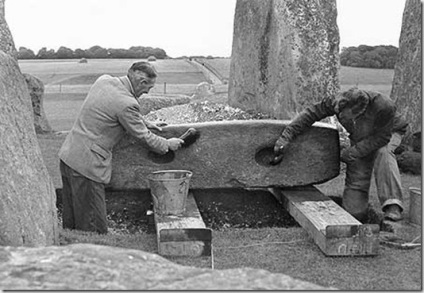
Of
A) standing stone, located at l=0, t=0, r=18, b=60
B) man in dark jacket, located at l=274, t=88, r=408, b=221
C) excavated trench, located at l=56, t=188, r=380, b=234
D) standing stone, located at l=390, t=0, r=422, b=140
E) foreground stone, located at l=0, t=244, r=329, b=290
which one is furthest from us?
standing stone, located at l=390, t=0, r=422, b=140

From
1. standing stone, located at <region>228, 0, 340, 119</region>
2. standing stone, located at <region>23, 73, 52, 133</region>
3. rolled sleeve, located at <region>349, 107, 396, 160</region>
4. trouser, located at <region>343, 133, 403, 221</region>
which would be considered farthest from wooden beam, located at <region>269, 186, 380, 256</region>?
standing stone, located at <region>23, 73, 52, 133</region>

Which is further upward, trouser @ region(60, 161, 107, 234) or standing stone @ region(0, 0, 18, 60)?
standing stone @ region(0, 0, 18, 60)

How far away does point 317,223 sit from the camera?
6.78 metres

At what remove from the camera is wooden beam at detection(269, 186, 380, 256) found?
20.8ft

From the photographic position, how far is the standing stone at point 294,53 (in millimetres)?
10594

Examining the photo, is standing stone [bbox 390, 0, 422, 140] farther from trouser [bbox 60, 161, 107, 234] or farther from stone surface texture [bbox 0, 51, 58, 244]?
stone surface texture [bbox 0, 51, 58, 244]

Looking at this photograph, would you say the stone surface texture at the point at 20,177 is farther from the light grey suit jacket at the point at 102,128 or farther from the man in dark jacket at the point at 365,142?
the man in dark jacket at the point at 365,142

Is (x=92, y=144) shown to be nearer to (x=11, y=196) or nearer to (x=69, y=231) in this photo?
(x=69, y=231)

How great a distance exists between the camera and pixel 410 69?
1129 cm

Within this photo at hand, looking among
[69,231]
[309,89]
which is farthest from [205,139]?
[309,89]

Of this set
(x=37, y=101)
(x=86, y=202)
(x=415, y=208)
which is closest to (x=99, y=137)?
(x=86, y=202)

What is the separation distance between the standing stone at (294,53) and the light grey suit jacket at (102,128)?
3736 mm

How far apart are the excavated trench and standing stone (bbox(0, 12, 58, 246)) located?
2119mm

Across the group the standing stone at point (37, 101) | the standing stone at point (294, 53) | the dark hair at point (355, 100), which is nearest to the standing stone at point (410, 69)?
the standing stone at point (294, 53)
